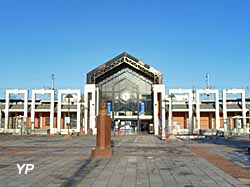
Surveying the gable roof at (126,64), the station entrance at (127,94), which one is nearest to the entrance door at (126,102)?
the station entrance at (127,94)

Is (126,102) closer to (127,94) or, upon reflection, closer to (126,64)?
(127,94)

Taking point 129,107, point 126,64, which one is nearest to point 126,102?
point 129,107

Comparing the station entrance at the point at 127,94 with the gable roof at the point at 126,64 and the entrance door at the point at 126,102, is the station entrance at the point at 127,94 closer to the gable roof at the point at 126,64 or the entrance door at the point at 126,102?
the entrance door at the point at 126,102

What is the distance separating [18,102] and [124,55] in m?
24.8

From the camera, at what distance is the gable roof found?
52562mm

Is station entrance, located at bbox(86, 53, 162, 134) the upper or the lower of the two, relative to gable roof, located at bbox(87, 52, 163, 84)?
lower

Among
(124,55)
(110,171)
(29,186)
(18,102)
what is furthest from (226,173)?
(18,102)

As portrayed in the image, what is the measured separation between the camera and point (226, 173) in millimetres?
10836

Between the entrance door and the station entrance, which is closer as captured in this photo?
the station entrance

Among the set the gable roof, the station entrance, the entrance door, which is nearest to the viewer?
the gable roof

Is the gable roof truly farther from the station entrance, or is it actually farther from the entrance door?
the entrance door

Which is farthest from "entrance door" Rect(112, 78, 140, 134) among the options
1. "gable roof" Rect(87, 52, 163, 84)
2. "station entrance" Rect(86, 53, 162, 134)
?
"gable roof" Rect(87, 52, 163, 84)

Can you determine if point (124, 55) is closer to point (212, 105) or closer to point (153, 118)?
point (153, 118)

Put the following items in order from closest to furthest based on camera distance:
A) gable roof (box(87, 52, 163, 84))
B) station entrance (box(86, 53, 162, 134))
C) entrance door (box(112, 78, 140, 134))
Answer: gable roof (box(87, 52, 163, 84))
station entrance (box(86, 53, 162, 134))
entrance door (box(112, 78, 140, 134))
